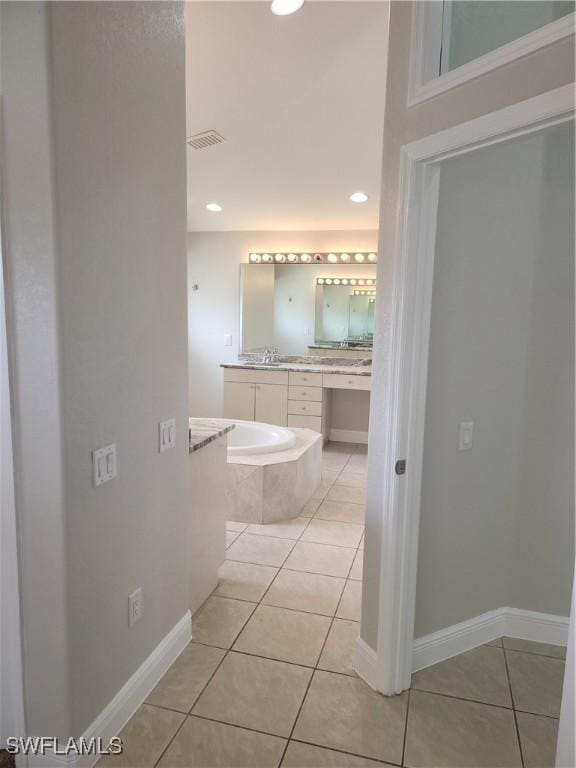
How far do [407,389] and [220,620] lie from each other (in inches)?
57.8

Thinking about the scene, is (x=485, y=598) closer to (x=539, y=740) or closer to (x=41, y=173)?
(x=539, y=740)

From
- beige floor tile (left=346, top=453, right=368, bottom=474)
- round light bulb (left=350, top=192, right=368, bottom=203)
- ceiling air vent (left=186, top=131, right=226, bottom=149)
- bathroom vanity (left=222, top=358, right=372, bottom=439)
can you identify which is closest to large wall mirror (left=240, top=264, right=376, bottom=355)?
bathroom vanity (left=222, top=358, right=372, bottom=439)

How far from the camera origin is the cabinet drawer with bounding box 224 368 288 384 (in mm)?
5270

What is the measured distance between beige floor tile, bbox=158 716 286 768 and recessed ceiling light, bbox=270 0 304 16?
9.92ft

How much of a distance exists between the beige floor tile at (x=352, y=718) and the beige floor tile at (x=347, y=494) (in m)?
2.01

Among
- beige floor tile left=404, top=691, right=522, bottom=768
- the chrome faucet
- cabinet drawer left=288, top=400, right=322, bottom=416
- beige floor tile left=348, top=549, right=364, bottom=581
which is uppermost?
the chrome faucet

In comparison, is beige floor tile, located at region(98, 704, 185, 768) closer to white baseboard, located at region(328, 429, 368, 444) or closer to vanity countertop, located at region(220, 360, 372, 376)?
vanity countertop, located at region(220, 360, 372, 376)

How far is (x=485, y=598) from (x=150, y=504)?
1.55 m

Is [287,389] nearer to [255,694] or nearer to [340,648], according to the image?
[340,648]

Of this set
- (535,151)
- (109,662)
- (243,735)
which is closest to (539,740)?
(243,735)

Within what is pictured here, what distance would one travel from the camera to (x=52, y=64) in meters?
1.29

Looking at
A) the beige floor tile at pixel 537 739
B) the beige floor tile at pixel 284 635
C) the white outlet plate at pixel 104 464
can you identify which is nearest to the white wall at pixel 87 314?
the white outlet plate at pixel 104 464

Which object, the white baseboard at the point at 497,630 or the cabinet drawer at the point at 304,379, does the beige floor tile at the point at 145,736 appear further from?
the cabinet drawer at the point at 304,379
